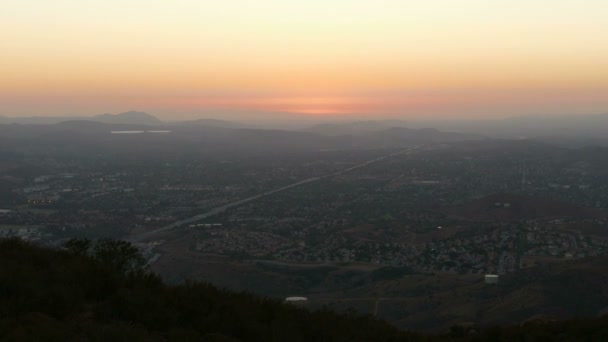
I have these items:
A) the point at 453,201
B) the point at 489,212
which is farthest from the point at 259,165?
the point at 489,212

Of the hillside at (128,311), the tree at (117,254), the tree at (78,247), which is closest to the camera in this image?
the hillside at (128,311)

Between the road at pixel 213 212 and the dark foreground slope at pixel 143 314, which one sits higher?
the dark foreground slope at pixel 143 314

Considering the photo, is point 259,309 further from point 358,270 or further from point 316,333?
point 358,270

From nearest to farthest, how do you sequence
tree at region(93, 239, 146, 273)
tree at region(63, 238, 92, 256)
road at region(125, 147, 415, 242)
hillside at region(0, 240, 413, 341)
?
hillside at region(0, 240, 413, 341) < tree at region(63, 238, 92, 256) < tree at region(93, 239, 146, 273) < road at region(125, 147, 415, 242)

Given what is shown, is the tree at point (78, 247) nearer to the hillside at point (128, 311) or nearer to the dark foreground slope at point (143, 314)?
the dark foreground slope at point (143, 314)

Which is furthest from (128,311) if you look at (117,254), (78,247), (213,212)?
(213,212)

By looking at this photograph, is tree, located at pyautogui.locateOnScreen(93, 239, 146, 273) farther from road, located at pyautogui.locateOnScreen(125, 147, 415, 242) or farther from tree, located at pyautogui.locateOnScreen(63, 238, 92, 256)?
road, located at pyautogui.locateOnScreen(125, 147, 415, 242)

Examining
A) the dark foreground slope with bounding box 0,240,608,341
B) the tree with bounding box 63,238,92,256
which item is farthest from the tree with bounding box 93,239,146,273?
the dark foreground slope with bounding box 0,240,608,341

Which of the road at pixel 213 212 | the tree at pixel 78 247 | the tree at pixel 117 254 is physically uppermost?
the tree at pixel 78 247

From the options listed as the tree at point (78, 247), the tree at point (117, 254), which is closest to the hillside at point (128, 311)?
the tree at point (78, 247)
